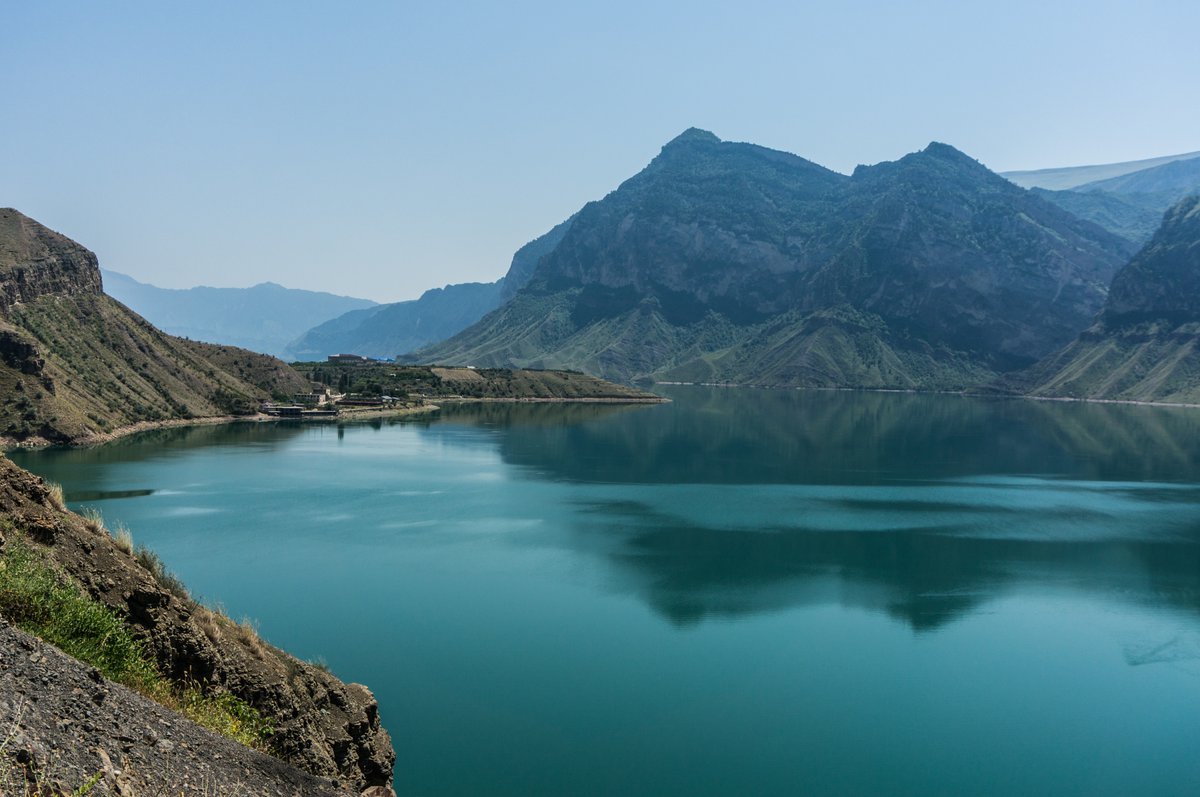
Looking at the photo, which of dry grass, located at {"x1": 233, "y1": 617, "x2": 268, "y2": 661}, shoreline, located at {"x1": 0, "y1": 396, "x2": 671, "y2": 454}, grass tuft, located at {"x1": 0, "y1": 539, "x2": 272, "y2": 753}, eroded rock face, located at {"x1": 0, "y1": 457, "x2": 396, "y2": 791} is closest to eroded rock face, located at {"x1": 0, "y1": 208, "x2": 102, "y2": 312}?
shoreline, located at {"x1": 0, "y1": 396, "x2": 671, "y2": 454}

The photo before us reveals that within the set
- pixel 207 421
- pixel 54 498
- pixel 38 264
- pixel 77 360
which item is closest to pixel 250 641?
pixel 54 498

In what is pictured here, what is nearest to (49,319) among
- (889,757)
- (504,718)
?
(504,718)

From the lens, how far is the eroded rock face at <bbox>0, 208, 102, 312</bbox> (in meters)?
125

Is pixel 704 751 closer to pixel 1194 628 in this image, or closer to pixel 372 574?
pixel 372 574

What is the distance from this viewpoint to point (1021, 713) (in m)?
33.9

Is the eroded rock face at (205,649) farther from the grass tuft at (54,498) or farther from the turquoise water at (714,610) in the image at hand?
the turquoise water at (714,610)

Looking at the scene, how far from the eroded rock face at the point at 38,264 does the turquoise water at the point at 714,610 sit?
42.5 metres

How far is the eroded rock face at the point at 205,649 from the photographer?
17.0m

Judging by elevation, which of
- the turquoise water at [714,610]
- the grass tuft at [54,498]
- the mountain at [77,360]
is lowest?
the turquoise water at [714,610]

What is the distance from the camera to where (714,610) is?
46688 mm

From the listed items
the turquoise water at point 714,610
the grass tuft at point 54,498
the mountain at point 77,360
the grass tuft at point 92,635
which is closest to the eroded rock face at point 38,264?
the mountain at point 77,360

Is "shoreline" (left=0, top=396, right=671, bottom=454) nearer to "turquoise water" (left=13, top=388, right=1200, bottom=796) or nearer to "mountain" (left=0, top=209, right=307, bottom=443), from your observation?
"mountain" (left=0, top=209, right=307, bottom=443)

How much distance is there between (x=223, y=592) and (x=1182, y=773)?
43.7m

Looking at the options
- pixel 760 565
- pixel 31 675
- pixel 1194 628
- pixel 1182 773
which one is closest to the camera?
pixel 31 675
